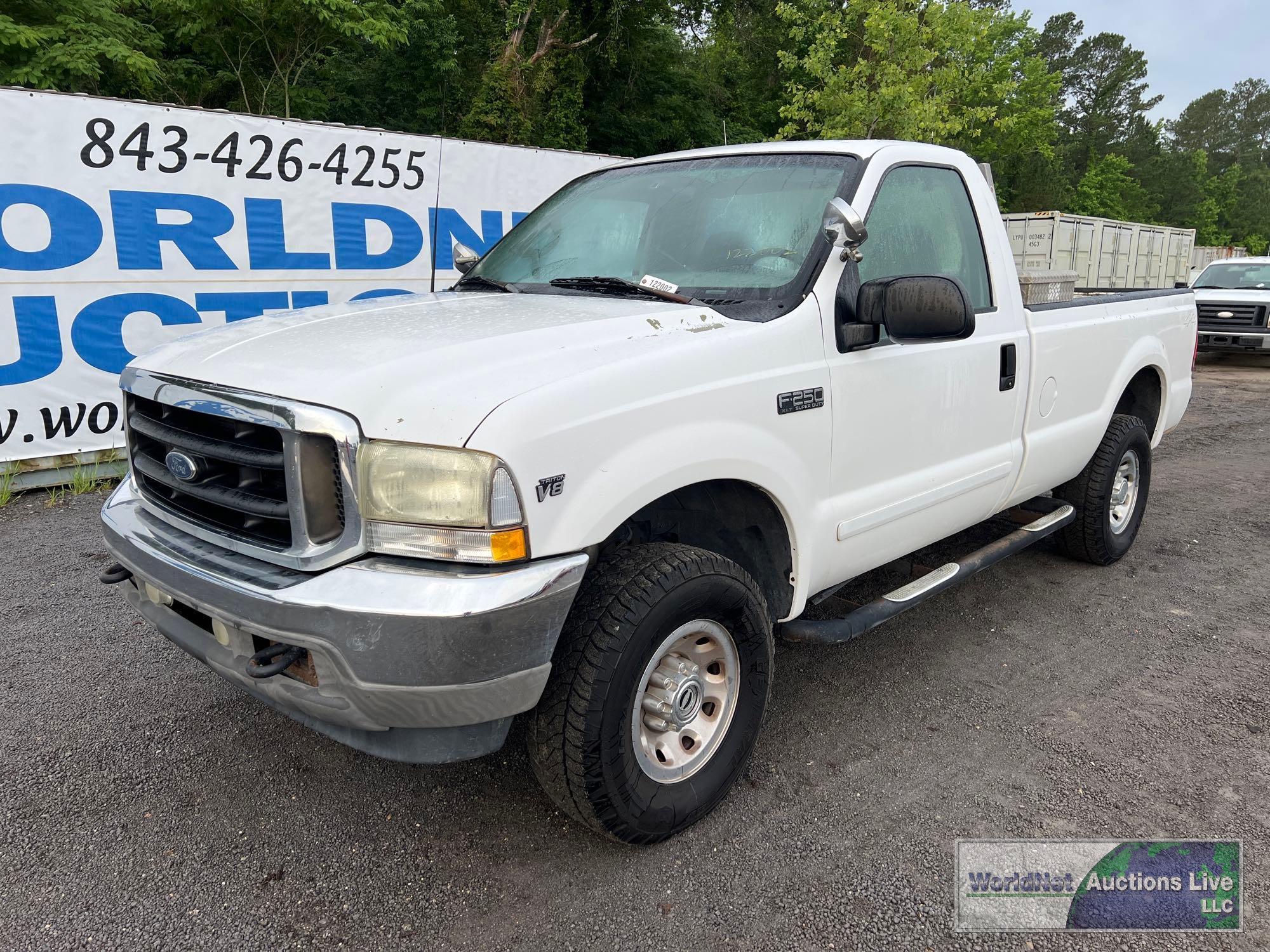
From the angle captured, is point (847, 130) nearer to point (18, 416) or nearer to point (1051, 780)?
point (18, 416)

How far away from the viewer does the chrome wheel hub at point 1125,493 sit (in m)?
4.79

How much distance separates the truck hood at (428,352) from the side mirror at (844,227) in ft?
1.45

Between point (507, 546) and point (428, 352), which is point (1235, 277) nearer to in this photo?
point (428, 352)

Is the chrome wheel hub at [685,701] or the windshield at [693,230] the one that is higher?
the windshield at [693,230]

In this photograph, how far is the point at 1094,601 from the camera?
434cm

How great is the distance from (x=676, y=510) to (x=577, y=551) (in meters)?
0.62

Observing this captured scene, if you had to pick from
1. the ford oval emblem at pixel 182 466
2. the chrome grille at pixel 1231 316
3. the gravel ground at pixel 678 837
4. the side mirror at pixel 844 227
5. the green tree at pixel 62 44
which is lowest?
the gravel ground at pixel 678 837

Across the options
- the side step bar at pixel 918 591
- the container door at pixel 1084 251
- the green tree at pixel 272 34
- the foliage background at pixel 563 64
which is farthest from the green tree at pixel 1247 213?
the side step bar at pixel 918 591

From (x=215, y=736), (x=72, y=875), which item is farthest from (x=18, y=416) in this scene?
(x=72, y=875)

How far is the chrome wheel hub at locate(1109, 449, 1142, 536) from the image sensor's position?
4793mm

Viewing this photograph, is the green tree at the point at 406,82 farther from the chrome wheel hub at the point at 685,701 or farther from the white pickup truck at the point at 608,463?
the chrome wheel hub at the point at 685,701

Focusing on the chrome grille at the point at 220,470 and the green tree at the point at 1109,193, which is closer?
the chrome grille at the point at 220,470

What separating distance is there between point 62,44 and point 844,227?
46.5 ft

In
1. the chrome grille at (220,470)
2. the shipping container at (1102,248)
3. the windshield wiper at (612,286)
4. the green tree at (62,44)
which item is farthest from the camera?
the shipping container at (1102,248)
